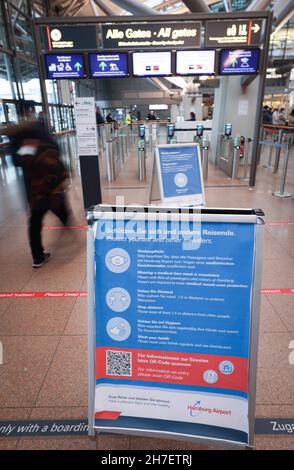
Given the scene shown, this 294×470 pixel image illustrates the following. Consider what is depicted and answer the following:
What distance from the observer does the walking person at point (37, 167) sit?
A: 3.32 m

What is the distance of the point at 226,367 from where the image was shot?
149cm

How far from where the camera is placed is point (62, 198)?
4.12 metres

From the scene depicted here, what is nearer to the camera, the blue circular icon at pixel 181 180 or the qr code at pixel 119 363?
the qr code at pixel 119 363

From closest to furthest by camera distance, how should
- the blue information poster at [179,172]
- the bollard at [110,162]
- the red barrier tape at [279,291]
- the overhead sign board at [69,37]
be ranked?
the red barrier tape at [279,291]
the blue information poster at [179,172]
the overhead sign board at [69,37]
the bollard at [110,162]

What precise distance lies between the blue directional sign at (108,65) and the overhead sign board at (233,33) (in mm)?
1651

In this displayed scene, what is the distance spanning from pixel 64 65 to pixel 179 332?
6.29 meters

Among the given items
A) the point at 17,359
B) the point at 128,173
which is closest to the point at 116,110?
the point at 128,173

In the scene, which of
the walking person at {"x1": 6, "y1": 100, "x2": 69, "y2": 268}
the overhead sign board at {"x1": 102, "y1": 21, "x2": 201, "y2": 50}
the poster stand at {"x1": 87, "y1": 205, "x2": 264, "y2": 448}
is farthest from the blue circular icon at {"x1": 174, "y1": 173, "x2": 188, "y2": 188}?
the overhead sign board at {"x1": 102, "y1": 21, "x2": 201, "y2": 50}

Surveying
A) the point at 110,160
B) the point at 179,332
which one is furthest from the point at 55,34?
the point at 179,332

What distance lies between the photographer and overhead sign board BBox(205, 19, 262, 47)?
593cm

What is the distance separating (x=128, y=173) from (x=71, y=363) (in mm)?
8000

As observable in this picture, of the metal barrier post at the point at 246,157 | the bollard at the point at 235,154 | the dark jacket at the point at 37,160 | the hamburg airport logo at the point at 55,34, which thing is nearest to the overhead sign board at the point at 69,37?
the hamburg airport logo at the point at 55,34

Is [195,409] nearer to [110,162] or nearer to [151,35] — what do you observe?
[151,35]

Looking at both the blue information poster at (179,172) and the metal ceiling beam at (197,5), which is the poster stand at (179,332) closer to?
the blue information poster at (179,172)
